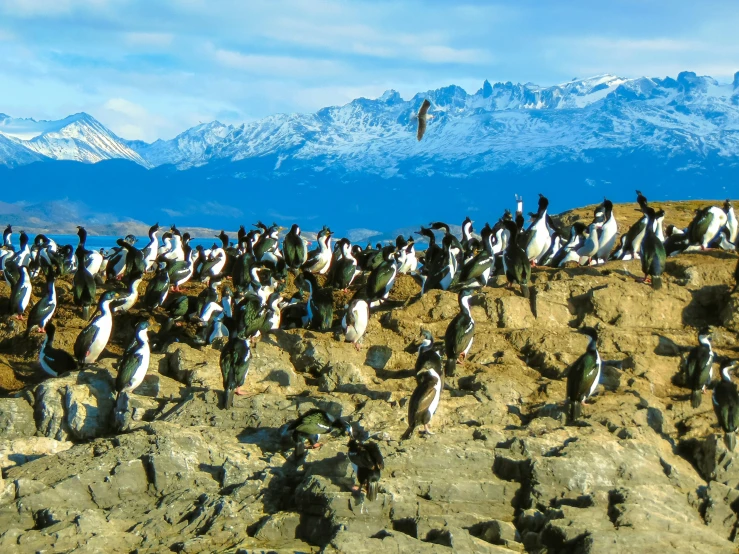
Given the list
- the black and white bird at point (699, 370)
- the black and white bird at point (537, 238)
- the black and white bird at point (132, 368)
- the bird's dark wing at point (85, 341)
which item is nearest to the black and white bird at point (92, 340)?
the bird's dark wing at point (85, 341)

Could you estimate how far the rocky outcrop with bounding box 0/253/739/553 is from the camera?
968cm

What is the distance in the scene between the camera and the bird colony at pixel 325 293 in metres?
11.7

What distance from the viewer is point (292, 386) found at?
13.5 m

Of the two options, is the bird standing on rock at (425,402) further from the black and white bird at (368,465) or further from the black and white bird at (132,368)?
the black and white bird at (132,368)

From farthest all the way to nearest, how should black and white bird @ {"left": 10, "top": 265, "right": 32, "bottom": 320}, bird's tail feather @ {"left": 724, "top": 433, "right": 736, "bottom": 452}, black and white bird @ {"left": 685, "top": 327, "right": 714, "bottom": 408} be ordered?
black and white bird @ {"left": 10, "top": 265, "right": 32, "bottom": 320}
black and white bird @ {"left": 685, "top": 327, "right": 714, "bottom": 408}
bird's tail feather @ {"left": 724, "top": 433, "right": 736, "bottom": 452}

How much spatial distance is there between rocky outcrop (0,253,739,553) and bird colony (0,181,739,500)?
0.30 meters

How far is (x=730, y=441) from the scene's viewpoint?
1137 cm

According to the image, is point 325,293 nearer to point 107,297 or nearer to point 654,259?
point 107,297

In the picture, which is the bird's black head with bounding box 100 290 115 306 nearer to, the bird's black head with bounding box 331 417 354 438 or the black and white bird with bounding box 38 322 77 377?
the black and white bird with bounding box 38 322 77 377

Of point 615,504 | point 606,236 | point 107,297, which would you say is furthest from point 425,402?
point 606,236

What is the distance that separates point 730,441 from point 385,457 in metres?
4.34

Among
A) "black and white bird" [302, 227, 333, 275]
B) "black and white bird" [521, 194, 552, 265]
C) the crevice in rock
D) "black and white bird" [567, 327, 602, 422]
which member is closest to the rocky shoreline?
the crevice in rock

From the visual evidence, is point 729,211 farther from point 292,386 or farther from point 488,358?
point 292,386

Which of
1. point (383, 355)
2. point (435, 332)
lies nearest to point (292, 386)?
point (383, 355)
